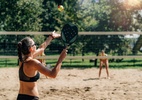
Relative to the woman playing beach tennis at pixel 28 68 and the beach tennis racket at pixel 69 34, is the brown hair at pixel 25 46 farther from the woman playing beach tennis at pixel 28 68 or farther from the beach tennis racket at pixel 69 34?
the beach tennis racket at pixel 69 34

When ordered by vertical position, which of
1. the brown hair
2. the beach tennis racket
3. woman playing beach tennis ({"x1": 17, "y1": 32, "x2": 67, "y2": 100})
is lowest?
woman playing beach tennis ({"x1": 17, "y1": 32, "x2": 67, "y2": 100})

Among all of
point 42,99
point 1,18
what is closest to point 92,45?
point 1,18

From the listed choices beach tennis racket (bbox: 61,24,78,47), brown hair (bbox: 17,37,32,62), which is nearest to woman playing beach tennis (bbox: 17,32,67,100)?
brown hair (bbox: 17,37,32,62)

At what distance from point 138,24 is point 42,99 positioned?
22.9m

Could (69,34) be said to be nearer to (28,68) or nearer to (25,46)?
(25,46)

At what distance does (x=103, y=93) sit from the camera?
398 inches

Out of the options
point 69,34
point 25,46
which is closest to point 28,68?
point 25,46

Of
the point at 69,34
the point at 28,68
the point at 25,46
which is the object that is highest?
the point at 69,34

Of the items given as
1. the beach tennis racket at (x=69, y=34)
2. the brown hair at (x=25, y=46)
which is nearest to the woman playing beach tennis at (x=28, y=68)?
the brown hair at (x=25, y=46)

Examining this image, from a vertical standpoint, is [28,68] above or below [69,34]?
below

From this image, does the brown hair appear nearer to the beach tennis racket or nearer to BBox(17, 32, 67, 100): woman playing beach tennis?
BBox(17, 32, 67, 100): woman playing beach tennis

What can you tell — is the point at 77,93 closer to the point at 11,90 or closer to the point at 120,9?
the point at 11,90

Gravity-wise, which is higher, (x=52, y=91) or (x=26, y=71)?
(x=26, y=71)

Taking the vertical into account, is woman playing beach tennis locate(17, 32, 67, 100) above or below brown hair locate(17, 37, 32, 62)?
below
